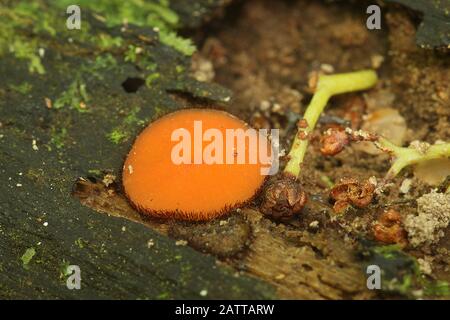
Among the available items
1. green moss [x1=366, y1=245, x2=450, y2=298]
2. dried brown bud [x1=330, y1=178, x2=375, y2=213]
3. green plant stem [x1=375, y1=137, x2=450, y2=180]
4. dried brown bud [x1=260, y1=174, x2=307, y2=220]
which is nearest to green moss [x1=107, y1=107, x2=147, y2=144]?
dried brown bud [x1=260, y1=174, x2=307, y2=220]

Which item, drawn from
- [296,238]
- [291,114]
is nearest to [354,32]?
[291,114]

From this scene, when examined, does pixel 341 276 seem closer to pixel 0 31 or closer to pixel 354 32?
pixel 354 32

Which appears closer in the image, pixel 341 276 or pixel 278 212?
pixel 341 276

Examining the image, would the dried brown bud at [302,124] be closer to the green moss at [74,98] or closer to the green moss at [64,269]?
the green moss at [74,98]

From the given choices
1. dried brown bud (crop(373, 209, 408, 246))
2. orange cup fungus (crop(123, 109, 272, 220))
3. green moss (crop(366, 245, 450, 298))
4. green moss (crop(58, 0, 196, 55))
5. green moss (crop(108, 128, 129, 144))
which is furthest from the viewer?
green moss (crop(58, 0, 196, 55))

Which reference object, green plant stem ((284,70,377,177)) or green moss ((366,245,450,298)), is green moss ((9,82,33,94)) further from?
green moss ((366,245,450,298))

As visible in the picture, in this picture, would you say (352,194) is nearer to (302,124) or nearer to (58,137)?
(302,124)
